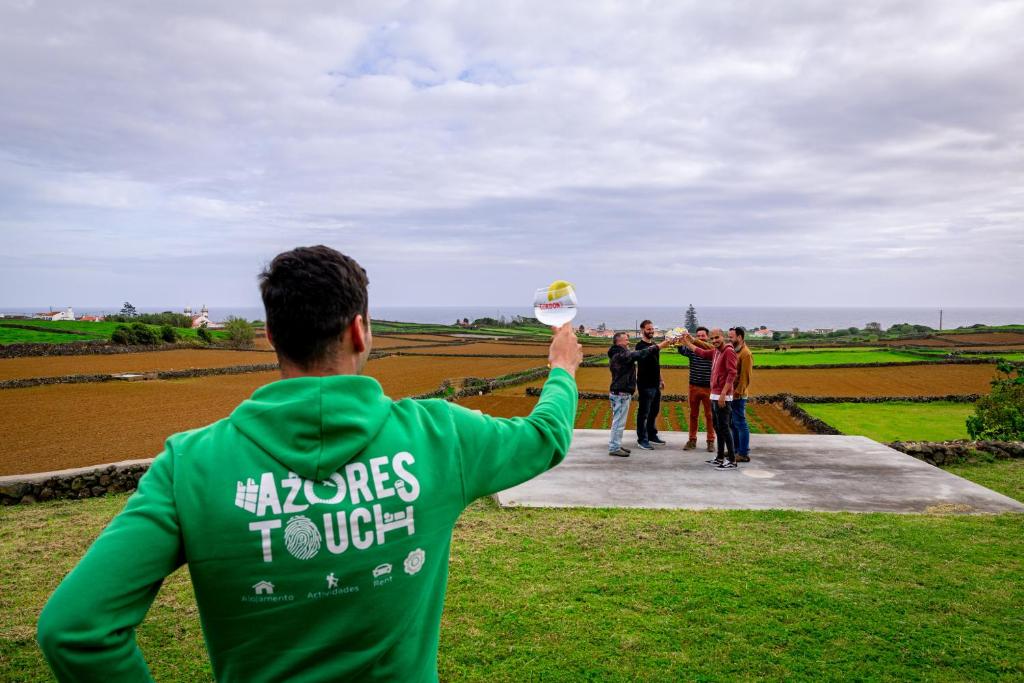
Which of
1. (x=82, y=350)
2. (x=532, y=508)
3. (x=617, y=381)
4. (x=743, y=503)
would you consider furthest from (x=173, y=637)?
(x=82, y=350)

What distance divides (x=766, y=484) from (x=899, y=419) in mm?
12437

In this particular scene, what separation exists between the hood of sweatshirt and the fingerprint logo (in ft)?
0.28

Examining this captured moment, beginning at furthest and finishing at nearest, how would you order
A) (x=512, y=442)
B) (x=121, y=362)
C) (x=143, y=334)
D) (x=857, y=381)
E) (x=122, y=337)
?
1. (x=143, y=334)
2. (x=122, y=337)
3. (x=121, y=362)
4. (x=857, y=381)
5. (x=512, y=442)

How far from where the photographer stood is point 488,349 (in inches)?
1903

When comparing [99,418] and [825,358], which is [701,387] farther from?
[825,358]

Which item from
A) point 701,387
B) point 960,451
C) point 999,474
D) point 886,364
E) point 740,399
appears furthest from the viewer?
point 886,364

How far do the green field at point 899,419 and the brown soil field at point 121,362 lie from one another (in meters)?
23.4

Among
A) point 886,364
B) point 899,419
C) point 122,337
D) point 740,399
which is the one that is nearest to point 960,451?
point 740,399

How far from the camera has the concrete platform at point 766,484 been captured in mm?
6551

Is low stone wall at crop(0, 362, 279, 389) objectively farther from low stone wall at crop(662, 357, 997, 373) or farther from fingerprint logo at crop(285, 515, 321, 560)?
fingerprint logo at crop(285, 515, 321, 560)

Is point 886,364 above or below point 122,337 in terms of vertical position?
below

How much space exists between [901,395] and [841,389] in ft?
8.26

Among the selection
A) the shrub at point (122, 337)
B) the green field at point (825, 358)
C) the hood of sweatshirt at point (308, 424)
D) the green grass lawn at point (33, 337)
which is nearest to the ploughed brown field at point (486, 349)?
the green field at point (825, 358)

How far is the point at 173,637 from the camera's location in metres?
3.97
